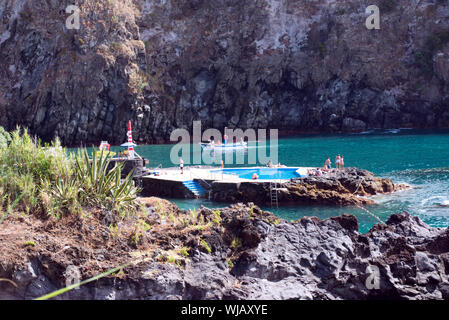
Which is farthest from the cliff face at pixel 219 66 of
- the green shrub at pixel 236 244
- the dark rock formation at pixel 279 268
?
the green shrub at pixel 236 244

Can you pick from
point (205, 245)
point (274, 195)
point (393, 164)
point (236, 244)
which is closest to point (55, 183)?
point (205, 245)

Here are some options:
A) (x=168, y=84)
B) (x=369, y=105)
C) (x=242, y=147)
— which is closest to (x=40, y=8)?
(x=168, y=84)

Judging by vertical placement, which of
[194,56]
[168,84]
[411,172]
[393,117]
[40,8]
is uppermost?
[40,8]

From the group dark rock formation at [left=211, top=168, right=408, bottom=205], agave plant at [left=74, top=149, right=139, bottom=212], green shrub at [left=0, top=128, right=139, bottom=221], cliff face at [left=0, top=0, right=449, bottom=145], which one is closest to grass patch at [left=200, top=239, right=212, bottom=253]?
green shrub at [left=0, top=128, right=139, bottom=221]

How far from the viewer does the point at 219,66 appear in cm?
8938

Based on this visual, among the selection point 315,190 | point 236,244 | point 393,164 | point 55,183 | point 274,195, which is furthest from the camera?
point 393,164

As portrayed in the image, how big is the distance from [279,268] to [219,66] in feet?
265

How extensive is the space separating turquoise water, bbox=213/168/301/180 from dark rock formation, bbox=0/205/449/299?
1920 centimetres

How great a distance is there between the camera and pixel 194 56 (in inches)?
3563

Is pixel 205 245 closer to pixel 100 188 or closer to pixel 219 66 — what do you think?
pixel 100 188

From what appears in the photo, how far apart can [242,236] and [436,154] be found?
135 ft

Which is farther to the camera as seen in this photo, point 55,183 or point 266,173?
point 266,173

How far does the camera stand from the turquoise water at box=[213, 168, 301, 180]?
33291 millimetres
